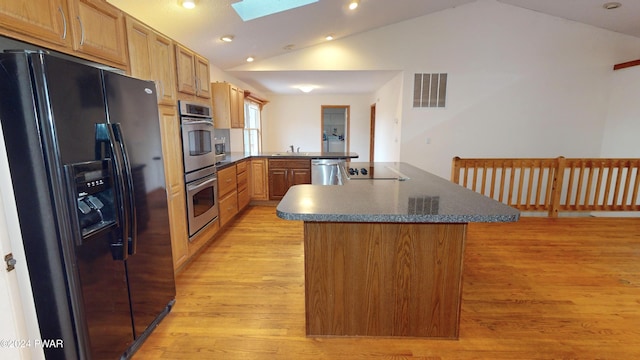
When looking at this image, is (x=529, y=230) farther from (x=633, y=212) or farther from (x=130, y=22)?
(x=130, y=22)

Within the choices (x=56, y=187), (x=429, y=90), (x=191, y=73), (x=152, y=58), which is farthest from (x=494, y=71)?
(x=56, y=187)

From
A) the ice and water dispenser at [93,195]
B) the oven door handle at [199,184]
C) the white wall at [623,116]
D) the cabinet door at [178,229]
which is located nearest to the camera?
the ice and water dispenser at [93,195]

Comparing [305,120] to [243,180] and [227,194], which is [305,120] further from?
[227,194]

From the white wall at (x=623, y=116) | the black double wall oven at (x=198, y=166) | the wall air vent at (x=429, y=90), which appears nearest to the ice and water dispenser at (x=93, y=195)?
the black double wall oven at (x=198, y=166)

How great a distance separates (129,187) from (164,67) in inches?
50.8

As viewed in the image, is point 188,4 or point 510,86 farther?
point 510,86

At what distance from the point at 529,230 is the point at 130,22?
15.3 ft

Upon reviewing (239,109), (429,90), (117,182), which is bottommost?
(117,182)

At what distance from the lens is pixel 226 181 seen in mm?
3643

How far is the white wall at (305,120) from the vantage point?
316 inches

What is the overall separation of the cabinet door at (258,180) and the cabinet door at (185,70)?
6.52 ft

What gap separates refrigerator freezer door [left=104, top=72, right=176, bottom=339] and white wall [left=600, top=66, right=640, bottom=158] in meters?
6.27

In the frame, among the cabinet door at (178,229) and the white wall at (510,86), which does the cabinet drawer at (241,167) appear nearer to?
the cabinet door at (178,229)

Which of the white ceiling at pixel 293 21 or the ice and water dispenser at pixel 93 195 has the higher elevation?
the white ceiling at pixel 293 21
